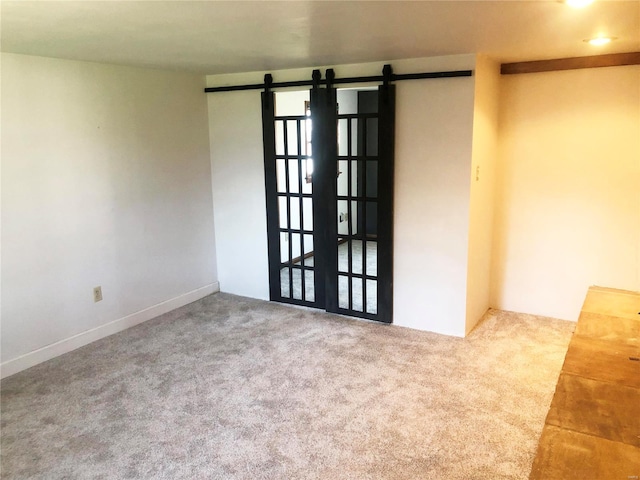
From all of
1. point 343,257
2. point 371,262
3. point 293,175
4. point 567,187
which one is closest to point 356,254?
point 343,257

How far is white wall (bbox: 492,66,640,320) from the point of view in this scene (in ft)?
12.0

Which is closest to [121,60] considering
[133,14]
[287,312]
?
[133,14]

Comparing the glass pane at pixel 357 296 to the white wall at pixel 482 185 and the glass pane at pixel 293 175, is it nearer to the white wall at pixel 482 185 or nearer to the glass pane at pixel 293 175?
the white wall at pixel 482 185

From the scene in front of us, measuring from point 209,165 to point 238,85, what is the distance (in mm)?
827

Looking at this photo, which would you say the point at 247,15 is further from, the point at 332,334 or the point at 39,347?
the point at 39,347

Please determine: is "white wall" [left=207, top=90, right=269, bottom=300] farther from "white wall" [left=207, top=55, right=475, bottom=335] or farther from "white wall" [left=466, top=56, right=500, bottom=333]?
"white wall" [left=466, top=56, right=500, bottom=333]

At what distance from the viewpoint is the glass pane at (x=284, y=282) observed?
4650 mm

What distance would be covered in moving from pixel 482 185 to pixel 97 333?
128 inches

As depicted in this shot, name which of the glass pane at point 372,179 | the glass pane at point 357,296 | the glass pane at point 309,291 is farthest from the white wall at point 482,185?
the glass pane at point 372,179

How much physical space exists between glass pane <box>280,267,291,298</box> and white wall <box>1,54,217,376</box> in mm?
804

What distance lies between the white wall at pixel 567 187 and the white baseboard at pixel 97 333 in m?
2.86

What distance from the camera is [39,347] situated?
3.44 meters

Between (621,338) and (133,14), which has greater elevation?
(133,14)

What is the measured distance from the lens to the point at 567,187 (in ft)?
12.8
